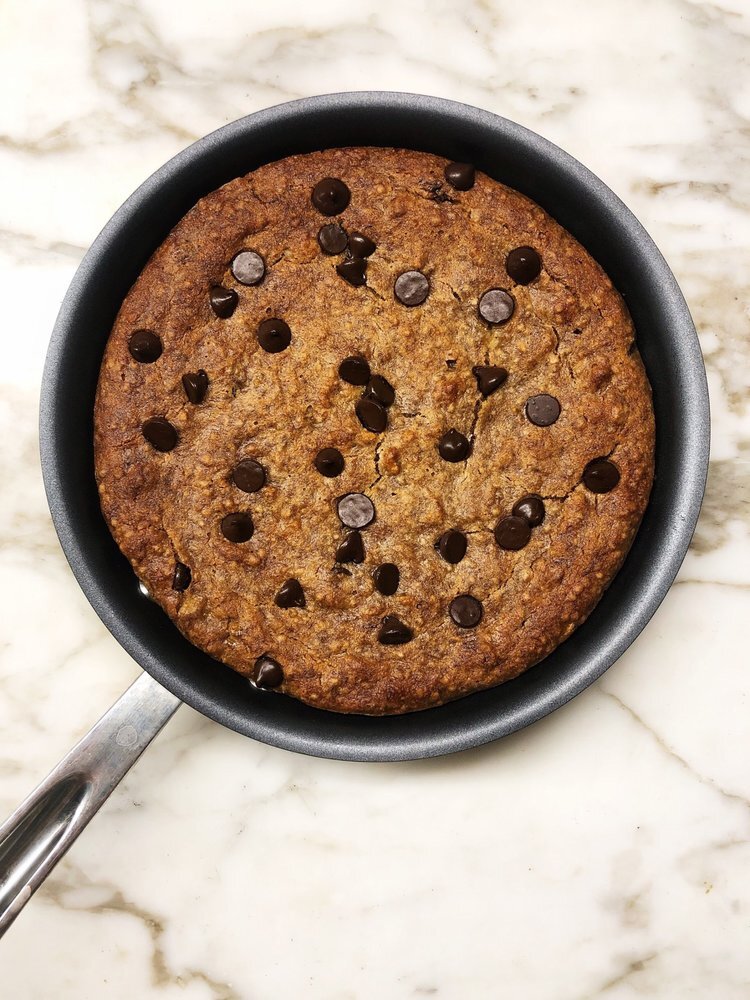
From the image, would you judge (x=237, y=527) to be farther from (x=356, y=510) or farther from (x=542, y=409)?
(x=542, y=409)

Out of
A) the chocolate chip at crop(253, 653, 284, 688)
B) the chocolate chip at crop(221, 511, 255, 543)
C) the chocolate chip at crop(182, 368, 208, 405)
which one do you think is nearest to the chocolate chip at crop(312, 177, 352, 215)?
the chocolate chip at crop(182, 368, 208, 405)

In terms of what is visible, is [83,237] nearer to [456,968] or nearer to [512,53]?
[512,53]

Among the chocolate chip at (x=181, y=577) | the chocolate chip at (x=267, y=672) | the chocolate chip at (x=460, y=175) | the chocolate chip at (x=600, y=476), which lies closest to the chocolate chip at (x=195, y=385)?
the chocolate chip at (x=181, y=577)

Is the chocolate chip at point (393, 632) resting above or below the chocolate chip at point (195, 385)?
below

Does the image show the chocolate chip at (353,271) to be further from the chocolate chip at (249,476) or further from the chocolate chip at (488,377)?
the chocolate chip at (249,476)

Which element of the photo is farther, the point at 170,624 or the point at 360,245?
the point at 170,624

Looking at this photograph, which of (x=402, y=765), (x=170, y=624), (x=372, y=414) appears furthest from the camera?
Result: (x=402, y=765)

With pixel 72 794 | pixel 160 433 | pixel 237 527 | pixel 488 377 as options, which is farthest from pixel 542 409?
pixel 72 794

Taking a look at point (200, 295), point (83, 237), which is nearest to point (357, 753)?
point (200, 295)
